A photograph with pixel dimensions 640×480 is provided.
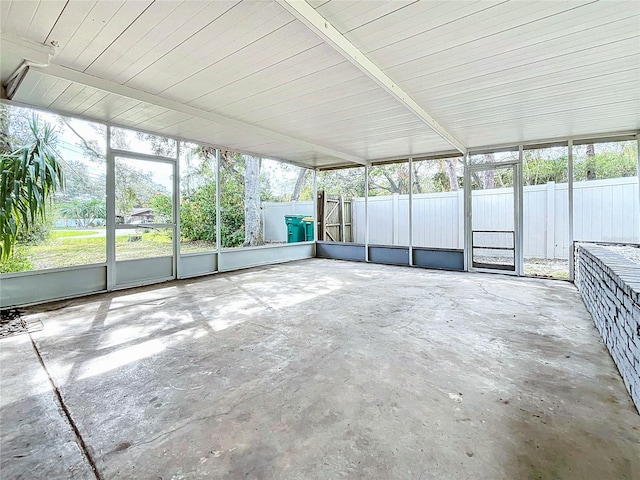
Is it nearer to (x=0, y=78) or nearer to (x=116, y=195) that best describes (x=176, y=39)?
(x=0, y=78)

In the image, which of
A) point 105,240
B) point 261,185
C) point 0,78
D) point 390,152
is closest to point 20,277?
point 105,240

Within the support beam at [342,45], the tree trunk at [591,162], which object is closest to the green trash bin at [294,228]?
the support beam at [342,45]

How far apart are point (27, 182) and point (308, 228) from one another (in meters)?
6.06

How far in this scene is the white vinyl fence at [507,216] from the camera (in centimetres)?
523

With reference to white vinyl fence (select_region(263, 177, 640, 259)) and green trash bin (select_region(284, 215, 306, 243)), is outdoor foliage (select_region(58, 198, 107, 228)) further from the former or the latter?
green trash bin (select_region(284, 215, 306, 243))

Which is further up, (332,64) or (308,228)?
(332,64)

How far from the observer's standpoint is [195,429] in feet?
5.43

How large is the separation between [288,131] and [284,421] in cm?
466

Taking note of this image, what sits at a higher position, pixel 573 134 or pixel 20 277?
pixel 573 134

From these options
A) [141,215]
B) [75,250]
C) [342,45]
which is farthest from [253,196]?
[342,45]

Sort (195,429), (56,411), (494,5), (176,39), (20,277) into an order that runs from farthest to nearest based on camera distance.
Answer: (20,277) < (176,39) < (494,5) < (56,411) < (195,429)

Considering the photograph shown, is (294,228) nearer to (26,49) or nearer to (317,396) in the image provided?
(26,49)

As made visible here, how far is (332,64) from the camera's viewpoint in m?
2.97

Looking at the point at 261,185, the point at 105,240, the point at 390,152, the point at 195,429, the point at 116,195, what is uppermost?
the point at 390,152
